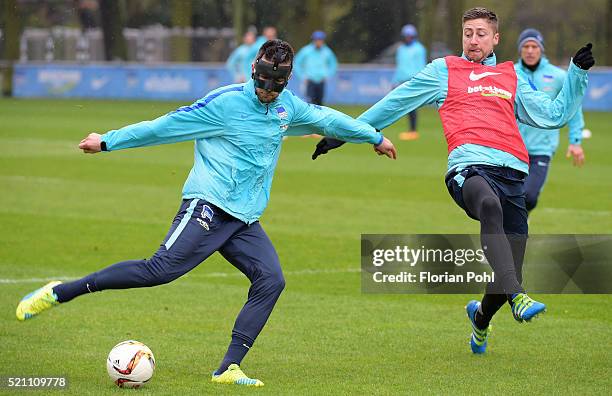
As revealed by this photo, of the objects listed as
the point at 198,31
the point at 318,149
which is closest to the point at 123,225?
the point at 318,149

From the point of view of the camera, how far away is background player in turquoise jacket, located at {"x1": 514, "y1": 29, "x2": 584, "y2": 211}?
11375 mm

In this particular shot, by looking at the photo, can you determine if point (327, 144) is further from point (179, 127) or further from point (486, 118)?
point (179, 127)

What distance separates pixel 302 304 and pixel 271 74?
337 cm

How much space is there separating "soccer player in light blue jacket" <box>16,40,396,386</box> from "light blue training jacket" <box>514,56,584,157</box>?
5073 millimetres

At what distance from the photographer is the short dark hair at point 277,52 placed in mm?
6738

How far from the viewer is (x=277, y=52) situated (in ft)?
22.2

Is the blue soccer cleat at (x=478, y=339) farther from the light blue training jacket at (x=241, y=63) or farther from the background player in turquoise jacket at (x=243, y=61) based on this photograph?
the light blue training jacket at (x=241, y=63)

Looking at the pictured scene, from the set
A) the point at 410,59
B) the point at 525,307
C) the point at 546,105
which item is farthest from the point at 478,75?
the point at 410,59

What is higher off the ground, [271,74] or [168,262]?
[271,74]

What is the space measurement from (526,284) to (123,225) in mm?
5635

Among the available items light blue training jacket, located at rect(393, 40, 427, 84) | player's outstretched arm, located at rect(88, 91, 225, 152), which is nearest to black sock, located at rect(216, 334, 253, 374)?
player's outstretched arm, located at rect(88, 91, 225, 152)

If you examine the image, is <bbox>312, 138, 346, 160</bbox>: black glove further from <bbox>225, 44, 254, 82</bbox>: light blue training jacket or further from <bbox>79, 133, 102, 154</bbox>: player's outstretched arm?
<bbox>225, 44, 254, 82</bbox>: light blue training jacket

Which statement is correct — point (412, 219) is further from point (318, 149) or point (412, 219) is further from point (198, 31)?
point (198, 31)

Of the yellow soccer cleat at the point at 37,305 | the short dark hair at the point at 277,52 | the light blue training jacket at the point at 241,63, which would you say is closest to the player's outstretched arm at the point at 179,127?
the short dark hair at the point at 277,52
